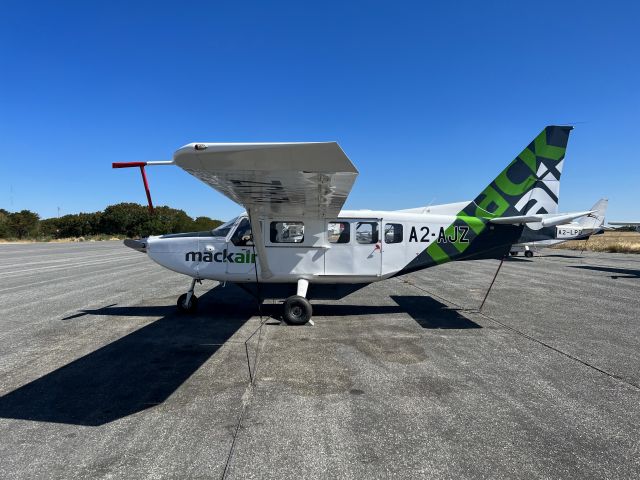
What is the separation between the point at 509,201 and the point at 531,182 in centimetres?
68

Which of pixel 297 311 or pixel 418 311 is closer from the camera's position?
pixel 297 311

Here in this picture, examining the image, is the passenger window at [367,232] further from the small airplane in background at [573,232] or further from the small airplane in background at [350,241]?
the small airplane in background at [573,232]

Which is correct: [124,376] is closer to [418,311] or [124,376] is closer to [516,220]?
[418,311]

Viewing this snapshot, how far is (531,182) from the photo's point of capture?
8.62 m

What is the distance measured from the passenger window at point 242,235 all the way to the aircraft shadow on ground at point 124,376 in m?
1.72

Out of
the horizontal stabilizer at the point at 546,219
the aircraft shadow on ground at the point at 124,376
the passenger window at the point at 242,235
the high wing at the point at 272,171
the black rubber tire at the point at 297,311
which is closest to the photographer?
the high wing at the point at 272,171

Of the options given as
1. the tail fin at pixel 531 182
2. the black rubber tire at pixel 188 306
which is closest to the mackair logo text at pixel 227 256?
the black rubber tire at pixel 188 306

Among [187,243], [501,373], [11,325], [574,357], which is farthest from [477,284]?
[11,325]

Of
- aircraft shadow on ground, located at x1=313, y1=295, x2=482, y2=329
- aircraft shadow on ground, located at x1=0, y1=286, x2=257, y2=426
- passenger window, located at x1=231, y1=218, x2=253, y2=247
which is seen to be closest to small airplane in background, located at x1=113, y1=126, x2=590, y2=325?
passenger window, located at x1=231, y1=218, x2=253, y2=247

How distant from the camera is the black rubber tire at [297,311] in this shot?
23.9ft

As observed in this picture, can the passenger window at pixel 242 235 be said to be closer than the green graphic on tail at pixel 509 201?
Yes

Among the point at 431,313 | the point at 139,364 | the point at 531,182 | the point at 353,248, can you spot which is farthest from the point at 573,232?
the point at 139,364

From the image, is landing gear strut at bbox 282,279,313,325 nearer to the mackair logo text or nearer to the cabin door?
the cabin door

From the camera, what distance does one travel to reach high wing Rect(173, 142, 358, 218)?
304cm
